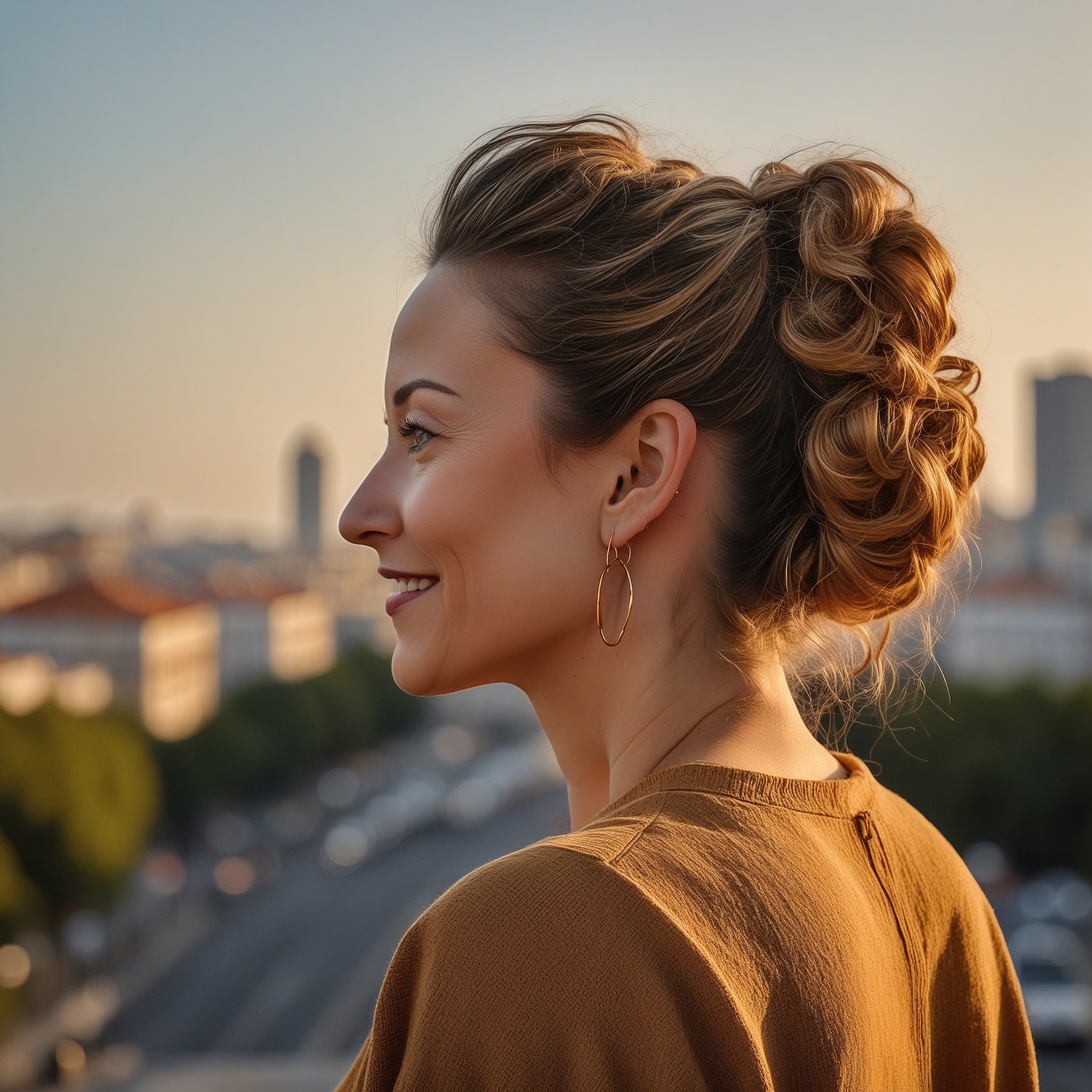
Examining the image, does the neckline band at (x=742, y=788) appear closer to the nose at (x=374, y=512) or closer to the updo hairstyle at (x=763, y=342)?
the updo hairstyle at (x=763, y=342)

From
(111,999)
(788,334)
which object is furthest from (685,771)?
(111,999)

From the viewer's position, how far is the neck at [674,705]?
1235 mm

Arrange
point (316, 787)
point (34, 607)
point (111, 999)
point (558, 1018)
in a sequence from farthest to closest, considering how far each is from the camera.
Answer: point (34, 607)
point (316, 787)
point (111, 999)
point (558, 1018)

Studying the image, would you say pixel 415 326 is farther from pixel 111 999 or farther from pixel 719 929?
pixel 111 999

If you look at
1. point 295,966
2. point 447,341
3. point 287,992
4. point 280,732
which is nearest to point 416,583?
point 447,341

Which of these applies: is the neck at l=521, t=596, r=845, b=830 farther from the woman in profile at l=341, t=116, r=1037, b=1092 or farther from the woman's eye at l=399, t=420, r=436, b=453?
the woman's eye at l=399, t=420, r=436, b=453

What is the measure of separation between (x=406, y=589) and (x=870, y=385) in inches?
18.9

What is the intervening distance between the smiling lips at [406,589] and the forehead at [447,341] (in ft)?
0.58

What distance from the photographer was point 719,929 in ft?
3.28

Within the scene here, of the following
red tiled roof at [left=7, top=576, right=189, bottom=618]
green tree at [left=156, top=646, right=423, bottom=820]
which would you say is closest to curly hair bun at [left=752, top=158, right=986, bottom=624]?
green tree at [left=156, top=646, right=423, bottom=820]

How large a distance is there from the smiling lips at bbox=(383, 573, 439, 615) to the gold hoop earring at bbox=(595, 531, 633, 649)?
0.17m

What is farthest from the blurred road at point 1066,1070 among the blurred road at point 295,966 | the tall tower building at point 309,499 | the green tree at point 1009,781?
the tall tower building at point 309,499

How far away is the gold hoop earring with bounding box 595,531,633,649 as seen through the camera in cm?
126

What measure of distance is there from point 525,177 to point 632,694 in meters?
0.50
